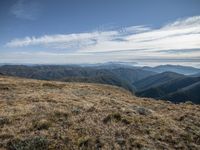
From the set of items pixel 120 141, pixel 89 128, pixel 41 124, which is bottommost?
pixel 120 141

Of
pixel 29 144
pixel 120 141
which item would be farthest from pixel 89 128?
pixel 29 144

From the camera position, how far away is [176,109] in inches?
955

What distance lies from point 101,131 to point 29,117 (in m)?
5.98

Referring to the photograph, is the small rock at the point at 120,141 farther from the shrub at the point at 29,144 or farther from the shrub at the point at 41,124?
the shrub at the point at 41,124

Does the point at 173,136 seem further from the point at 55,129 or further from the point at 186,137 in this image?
the point at 55,129

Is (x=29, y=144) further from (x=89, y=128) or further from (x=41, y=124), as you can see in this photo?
(x=89, y=128)

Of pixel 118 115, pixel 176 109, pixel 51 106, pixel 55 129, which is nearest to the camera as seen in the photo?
pixel 55 129

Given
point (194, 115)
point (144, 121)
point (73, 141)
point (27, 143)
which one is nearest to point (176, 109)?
point (194, 115)

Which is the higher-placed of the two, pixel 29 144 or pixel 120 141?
pixel 29 144

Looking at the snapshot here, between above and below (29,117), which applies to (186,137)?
below

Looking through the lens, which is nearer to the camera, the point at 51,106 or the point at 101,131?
the point at 101,131

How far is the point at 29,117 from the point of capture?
17203mm

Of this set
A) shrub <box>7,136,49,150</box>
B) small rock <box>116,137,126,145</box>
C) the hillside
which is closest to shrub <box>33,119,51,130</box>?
the hillside

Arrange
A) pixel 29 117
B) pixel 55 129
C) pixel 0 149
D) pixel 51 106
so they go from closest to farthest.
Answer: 1. pixel 0 149
2. pixel 55 129
3. pixel 29 117
4. pixel 51 106
